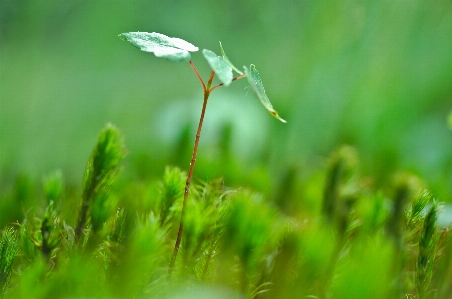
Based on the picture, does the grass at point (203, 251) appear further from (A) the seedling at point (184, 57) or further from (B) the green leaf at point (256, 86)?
(B) the green leaf at point (256, 86)

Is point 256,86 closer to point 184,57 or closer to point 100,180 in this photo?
point 184,57

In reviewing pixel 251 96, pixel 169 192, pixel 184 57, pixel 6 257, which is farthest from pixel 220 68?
pixel 251 96

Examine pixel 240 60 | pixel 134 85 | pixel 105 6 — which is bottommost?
pixel 134 85

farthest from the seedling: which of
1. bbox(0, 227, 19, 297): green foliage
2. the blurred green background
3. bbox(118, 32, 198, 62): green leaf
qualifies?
the blurred green background

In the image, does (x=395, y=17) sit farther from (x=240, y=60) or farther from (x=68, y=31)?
(x=68, y=31)

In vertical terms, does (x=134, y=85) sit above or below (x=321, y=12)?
below

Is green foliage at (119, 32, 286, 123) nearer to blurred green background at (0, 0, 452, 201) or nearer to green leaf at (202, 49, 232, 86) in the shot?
green leaf at (202, 49, 232, 86)

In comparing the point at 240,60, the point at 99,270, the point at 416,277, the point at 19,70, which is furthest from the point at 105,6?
the point at 416,277

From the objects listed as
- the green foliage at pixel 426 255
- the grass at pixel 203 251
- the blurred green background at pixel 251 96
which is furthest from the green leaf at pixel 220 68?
the blurred green background at pixel 251 96
